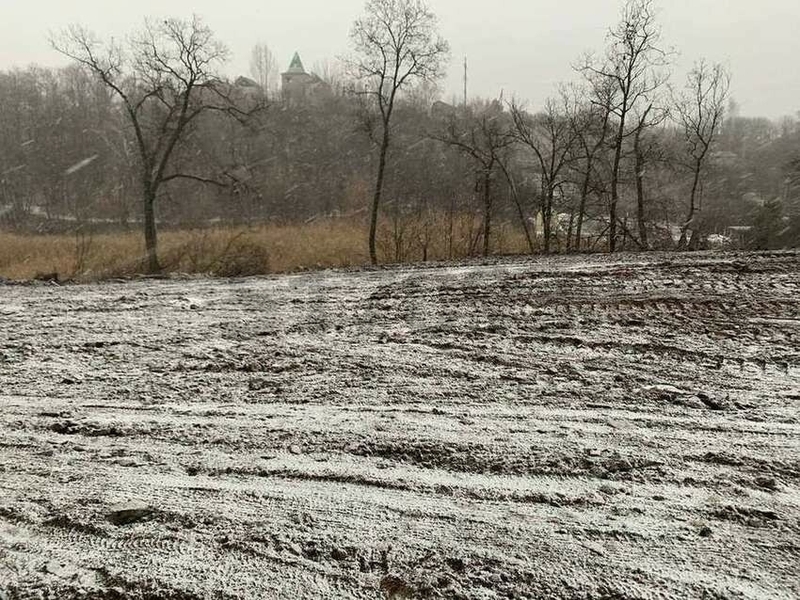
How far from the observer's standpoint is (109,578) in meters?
2.15

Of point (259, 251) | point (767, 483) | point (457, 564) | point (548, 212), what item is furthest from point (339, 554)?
point (548, 212)

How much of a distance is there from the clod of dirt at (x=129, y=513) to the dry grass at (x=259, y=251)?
26.1ft

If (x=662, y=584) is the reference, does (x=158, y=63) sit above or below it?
above

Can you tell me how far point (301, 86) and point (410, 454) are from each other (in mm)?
70015

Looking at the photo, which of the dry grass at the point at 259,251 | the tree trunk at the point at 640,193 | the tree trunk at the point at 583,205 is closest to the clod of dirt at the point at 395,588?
the dry grass at the point at 259,251

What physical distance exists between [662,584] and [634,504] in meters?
0.48

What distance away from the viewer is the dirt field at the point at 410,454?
216 cm

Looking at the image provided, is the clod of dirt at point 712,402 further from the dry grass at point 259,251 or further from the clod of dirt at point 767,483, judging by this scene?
the dry grass at point 259,251

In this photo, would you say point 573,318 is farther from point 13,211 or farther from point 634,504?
point 13,211

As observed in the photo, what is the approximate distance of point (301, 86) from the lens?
66.4 m

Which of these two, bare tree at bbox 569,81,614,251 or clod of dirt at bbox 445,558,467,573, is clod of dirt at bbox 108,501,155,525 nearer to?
clod of dirt at bbox 445,558,467,573

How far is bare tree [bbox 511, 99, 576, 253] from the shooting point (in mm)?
18641

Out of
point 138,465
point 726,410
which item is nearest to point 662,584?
point 726,410

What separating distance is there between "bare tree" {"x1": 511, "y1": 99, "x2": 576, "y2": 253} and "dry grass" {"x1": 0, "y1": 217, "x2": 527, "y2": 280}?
5.53ft
